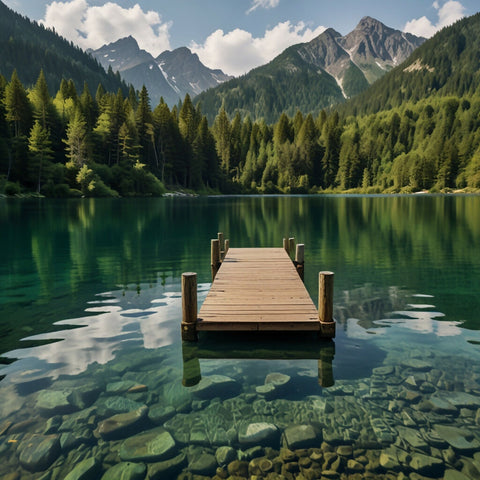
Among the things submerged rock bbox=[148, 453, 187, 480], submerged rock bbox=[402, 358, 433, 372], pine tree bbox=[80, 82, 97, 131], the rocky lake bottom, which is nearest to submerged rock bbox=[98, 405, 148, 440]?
the rocky lake bottom

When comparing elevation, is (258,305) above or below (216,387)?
above

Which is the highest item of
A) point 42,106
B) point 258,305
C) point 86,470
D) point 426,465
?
point 42,106

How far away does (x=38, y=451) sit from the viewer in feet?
18.1

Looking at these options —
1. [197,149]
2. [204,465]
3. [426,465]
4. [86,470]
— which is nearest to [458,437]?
[426,465]

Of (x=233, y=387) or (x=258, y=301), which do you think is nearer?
(x=233, y=387)

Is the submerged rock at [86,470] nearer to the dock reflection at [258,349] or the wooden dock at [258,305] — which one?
the dock reflection at [258,349]

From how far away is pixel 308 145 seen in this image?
167m

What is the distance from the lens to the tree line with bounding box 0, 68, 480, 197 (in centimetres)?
8119

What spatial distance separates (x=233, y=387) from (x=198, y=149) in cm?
12154

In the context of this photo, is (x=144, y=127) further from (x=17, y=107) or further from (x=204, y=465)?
(x=204, y=465)

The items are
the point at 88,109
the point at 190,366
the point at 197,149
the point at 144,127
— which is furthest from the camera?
the point at 197,149

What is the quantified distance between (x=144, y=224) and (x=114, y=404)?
32425mm

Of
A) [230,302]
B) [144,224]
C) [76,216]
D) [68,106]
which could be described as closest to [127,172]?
[68,106]

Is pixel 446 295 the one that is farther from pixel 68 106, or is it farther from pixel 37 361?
pixel 68 106
